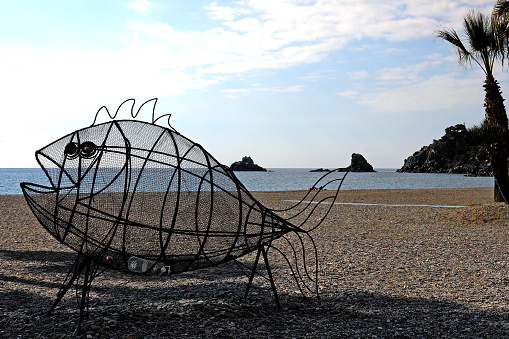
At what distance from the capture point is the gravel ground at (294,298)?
15.6 feet

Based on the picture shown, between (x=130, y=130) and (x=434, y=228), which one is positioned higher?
(x=130, y=130)

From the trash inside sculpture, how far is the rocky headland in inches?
4636

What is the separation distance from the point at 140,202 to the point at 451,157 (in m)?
146

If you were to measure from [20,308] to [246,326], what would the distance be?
2.83 meters

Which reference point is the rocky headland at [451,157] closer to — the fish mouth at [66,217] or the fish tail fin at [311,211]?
the fish tail fin at [311,211]

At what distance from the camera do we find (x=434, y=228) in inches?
531

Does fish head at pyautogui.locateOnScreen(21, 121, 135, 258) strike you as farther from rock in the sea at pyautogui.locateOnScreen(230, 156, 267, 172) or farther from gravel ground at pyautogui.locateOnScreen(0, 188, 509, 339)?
rock in the sea at pyautogui.locateOnScreen(230, 156, 267, 172)

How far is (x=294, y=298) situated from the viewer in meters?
5.98

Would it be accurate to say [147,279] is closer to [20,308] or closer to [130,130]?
[20,308]

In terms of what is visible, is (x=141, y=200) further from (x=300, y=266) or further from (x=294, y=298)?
(x=300, y=266)

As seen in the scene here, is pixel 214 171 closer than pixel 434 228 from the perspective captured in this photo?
Yes

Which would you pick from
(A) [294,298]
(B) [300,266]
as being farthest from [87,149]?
(B) [300,266]

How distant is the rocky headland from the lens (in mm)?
122375

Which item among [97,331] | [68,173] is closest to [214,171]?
Result: [68,173]
